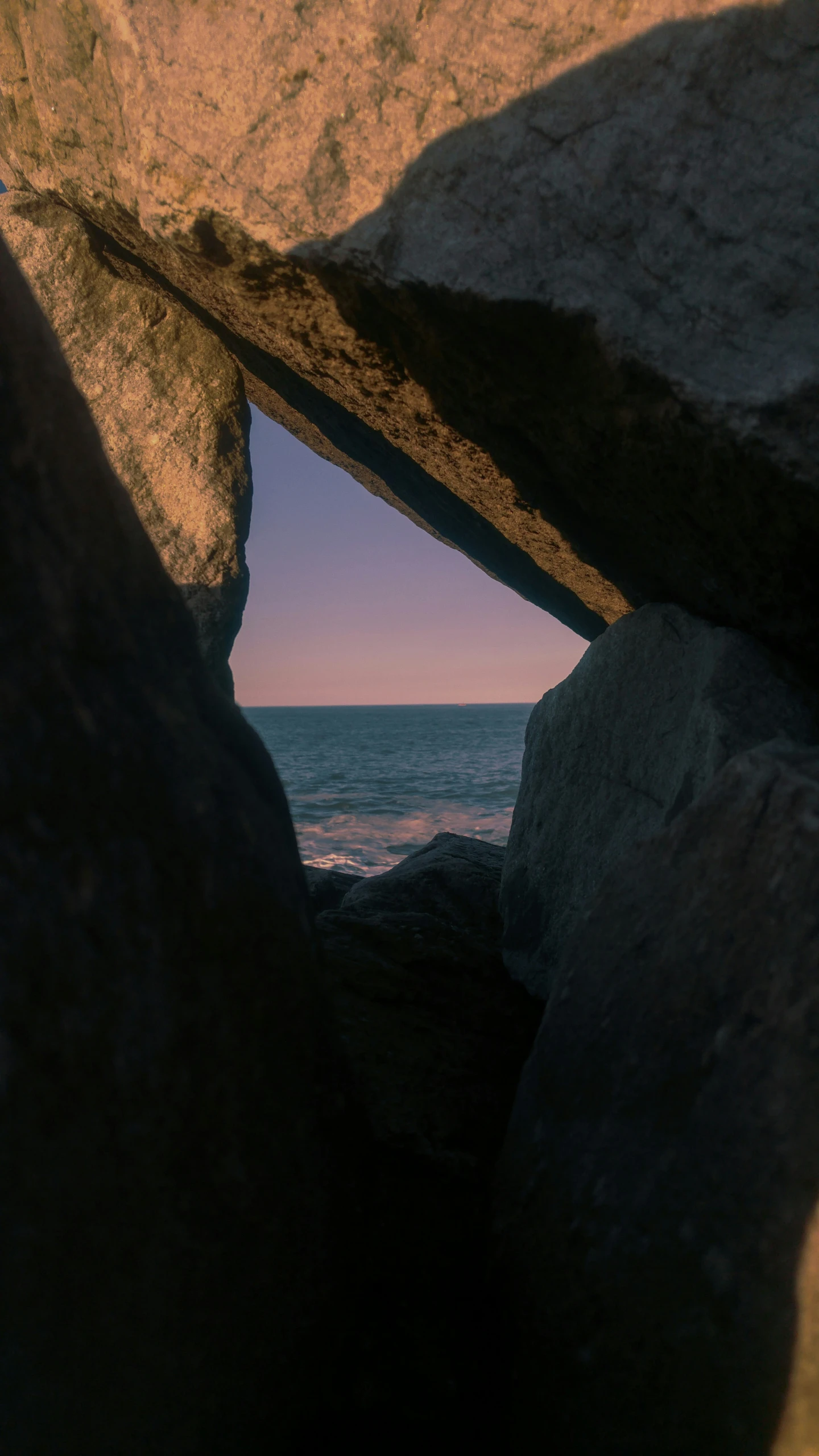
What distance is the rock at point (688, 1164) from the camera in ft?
3.51

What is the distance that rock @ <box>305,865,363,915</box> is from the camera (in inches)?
146

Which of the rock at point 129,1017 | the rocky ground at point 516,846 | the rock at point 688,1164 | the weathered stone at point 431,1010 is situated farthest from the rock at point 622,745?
the rock at point 129,1017

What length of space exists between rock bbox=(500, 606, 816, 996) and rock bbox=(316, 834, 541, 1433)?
238 mm

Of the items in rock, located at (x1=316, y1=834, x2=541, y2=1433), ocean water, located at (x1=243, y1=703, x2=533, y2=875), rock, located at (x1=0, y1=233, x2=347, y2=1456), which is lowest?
ocean water, located at (x1=243, y1=703, x2=533, y2=875)

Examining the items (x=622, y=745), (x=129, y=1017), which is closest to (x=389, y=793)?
(x=622, y=745)

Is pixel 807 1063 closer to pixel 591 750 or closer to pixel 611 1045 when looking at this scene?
pixel 611 1045

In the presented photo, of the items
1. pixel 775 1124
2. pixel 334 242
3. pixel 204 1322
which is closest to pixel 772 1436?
pixel 775 1124

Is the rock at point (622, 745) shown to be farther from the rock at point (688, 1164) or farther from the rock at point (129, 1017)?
the rock at point (129, 1017)

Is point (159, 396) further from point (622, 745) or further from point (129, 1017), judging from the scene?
point (129, 1017)

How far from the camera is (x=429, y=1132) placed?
1698 mm

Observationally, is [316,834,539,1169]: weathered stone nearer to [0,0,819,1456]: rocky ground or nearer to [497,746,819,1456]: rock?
[0,0,819,1456]: rocky ground

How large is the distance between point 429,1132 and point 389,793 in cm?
1562

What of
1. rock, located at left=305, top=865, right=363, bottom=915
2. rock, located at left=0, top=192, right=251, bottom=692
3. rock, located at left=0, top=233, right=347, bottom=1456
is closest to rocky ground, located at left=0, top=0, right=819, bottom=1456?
rock, located at left=0, top=233, right=347, bottom=1456

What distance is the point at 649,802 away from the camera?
7.07 ft
